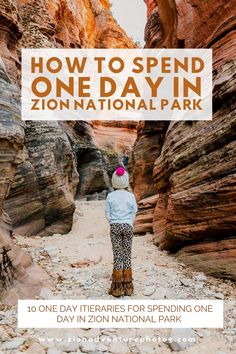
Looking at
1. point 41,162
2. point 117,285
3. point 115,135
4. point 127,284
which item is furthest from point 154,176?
point 115,135

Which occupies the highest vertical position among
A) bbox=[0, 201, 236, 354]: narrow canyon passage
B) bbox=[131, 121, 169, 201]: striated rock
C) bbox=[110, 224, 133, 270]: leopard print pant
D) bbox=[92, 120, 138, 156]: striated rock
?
bbox=[92, 120, 138, 156]: striated rock

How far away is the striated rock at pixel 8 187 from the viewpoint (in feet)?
20.3

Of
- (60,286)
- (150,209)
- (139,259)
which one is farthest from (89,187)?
(60,286)

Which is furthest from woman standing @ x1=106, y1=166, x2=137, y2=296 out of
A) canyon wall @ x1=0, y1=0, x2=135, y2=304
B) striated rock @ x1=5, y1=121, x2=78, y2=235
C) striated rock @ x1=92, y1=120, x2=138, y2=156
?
striated rock @ x1=92, y1=120, x2=138, y2=156

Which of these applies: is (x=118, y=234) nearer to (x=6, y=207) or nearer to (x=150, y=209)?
(x=6, y=207)

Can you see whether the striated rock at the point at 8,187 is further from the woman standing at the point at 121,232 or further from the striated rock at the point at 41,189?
the striated rock at the point at 41,189

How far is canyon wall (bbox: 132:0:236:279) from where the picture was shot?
805 cm

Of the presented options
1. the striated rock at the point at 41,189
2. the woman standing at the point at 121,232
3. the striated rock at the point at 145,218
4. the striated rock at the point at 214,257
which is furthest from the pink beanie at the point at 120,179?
the striated rock at the point at 145,218

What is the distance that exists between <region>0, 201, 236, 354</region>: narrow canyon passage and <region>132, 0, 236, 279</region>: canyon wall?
62 cm

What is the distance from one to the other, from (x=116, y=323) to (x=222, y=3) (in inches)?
424

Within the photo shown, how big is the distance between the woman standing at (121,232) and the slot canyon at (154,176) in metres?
0.92

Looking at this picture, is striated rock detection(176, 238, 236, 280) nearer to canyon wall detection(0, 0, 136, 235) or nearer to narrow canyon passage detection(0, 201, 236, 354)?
narrow canyon passage detection(0, 201, 236, 354)

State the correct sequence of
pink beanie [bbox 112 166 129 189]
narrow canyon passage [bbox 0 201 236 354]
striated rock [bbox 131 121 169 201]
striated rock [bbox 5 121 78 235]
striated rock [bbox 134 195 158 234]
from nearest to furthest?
narrow canyon passage [bbox 0 201 236 354], pink beanie [bbox 112 166 129 189], striated rock [bbox 5 121 78 235], striated rock [bbox 134 195 158 234], striated rock [bbox 131 121 169 201]

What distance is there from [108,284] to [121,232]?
4.19 ft
